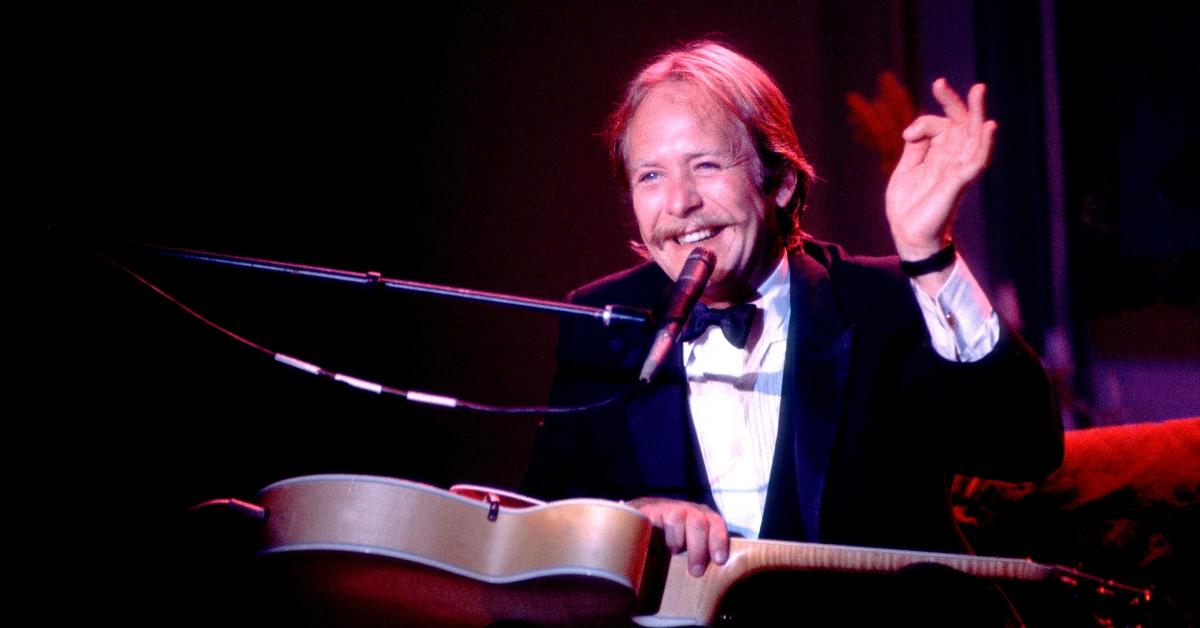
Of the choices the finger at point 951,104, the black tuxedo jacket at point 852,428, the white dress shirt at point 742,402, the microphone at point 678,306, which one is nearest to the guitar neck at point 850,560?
the microphone at point 678,306

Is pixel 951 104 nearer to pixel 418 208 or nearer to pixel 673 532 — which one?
pixel 673 532

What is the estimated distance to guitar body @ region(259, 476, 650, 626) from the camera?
4.29 ft

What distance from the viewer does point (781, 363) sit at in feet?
7.38

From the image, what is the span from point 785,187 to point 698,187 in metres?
0.38

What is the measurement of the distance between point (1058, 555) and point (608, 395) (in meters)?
1.24

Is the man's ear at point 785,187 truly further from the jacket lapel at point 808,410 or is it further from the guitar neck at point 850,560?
the guitar neck at point 850,560

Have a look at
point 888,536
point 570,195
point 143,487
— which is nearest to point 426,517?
point 143,487

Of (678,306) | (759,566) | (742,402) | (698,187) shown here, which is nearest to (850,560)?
(759,566)

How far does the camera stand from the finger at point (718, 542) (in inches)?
55.6

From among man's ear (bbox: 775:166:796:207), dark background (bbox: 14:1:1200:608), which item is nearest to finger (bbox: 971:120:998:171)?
man's ear (bbox: 775:166:796:207)

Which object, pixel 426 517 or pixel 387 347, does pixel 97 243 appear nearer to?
pixel 426 517

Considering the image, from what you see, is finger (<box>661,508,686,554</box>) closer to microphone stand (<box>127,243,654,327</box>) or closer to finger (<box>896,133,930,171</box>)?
microphone stand (<box>127,243,654,327</box>)

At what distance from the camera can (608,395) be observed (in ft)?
7.61

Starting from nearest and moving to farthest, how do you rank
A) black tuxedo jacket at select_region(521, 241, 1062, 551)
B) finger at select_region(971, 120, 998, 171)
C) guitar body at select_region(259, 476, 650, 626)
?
guitar body at select_region(259, 476, 650, 626)
finger at select_region(971, 120, 998, 171)
black tuxedo jacket at select_region(521, 241, 1062, 551)
